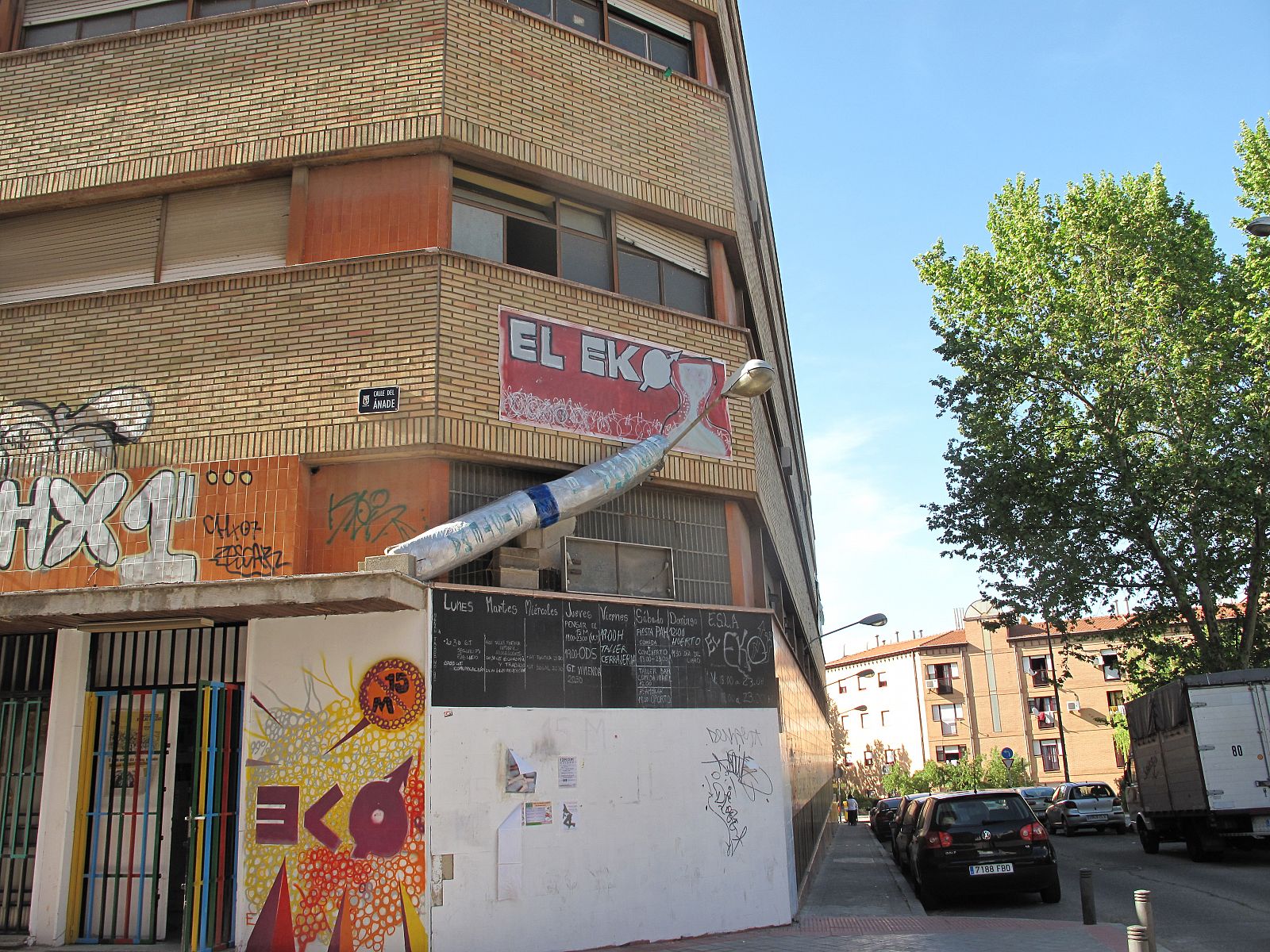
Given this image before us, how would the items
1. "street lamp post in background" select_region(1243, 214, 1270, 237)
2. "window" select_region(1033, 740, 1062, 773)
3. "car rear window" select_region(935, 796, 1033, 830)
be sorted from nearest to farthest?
1. "car rear window" select_region(935, 796, 1033, 830)
2. "street lamp post in background" select_region(1243, 214, 1270, 237)
3. "window" select_region(1033, 740, 1062, 773)

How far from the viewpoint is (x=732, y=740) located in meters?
10.0

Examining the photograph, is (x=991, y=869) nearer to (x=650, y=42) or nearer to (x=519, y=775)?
(x=519, y=775)

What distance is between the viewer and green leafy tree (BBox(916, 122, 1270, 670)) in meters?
22.1

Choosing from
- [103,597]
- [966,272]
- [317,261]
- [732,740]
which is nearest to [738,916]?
[732,740]

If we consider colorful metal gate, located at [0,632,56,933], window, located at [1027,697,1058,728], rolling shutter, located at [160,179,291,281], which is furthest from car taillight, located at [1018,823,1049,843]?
window, located at [1027,697,1058,728]

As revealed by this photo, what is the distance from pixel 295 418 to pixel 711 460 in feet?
14.6

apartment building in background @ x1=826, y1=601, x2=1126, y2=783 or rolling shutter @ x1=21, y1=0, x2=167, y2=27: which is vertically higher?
rolling shutter @ x1=21, y1=0, x2=167, y2=27

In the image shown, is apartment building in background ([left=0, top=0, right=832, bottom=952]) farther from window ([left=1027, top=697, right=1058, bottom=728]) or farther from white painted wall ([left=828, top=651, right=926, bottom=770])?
white painted wall ([left=828, top=651, right=926, bottom=770])

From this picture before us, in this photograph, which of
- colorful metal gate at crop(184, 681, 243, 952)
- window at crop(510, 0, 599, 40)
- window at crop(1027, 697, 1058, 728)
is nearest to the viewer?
colorful metal gate at crop(184, 681, 243, 952)

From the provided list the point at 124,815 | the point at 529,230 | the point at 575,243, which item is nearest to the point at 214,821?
the point at 124,815

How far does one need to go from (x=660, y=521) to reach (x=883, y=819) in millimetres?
21447

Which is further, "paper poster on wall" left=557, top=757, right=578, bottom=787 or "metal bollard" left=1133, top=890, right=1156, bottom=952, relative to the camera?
"paper poster on wall" left=557, top=757, right=578, bottom=787

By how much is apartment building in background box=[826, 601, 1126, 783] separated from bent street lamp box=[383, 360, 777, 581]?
50410 mm

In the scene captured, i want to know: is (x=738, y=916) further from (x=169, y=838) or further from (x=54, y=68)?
(x=54, y=68)
